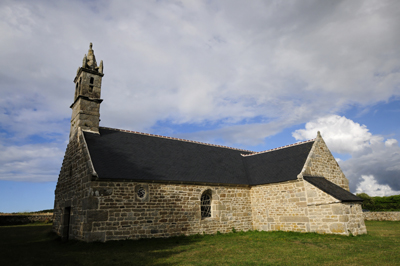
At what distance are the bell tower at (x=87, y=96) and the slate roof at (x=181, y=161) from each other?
89 centimetres

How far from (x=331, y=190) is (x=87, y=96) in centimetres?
1562

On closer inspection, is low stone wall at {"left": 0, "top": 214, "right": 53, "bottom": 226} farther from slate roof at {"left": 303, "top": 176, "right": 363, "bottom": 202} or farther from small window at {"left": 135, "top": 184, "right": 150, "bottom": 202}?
slate roof at {"left": 303, "top": 176, "right": 363, "bottom": 202}

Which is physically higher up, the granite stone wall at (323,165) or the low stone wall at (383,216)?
the granite stone wall at (323,165)

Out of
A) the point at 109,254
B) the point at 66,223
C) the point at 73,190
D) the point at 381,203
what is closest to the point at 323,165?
the point at 109,254

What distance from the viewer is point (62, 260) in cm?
852

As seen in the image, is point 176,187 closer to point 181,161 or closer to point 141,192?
point 141,192

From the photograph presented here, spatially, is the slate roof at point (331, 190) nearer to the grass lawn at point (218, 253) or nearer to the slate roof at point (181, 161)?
the slate roof at point (181, 161)

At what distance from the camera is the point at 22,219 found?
88.3ft

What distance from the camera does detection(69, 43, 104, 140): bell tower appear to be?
15.5 metres

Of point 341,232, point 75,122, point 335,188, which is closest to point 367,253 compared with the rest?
point 341,232

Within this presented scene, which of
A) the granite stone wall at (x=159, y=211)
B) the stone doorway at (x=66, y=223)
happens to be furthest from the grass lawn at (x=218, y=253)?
the stone doorway at (x=66, y=223)

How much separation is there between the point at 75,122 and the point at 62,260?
976 cm

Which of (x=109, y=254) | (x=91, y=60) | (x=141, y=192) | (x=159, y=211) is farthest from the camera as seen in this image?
(x=91, y=60)

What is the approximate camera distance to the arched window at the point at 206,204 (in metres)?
15.1
